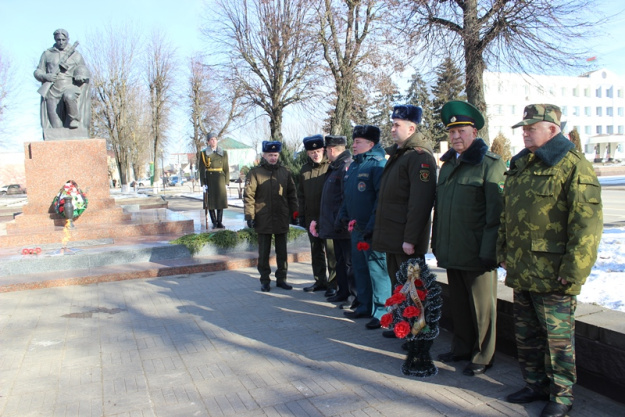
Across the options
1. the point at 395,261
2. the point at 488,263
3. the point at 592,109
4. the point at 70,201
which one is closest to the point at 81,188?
the point at 70,201

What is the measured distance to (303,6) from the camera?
19250 mm

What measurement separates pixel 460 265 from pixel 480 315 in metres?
0.42

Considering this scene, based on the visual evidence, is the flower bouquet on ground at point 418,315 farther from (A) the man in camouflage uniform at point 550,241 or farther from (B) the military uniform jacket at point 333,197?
(B) the military uniform jacket at point 333,197

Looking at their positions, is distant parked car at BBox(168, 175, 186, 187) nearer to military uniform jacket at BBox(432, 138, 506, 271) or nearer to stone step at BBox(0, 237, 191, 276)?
stone step at BBox(0, 237, 191, 276)

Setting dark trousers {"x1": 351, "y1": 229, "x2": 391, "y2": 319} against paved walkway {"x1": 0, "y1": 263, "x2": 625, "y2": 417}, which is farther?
dark trousers {"x1": 351, "y1": 229, "x2": 391, "y2": 319}

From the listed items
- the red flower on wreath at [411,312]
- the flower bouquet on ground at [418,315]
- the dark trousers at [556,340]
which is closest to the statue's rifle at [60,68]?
the flower bouquet on ground at [418,315]

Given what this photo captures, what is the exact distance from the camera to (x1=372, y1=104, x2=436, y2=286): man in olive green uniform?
4109 mm

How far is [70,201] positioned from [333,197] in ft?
21.6

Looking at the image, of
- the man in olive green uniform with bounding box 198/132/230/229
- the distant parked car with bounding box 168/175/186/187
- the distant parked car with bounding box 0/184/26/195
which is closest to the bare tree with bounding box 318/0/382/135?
the man in olive green uniform with bounding box 198/132/230/229

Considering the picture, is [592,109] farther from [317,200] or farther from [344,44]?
[317,200]

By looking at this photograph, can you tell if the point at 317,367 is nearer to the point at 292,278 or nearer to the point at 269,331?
the point at 269,331

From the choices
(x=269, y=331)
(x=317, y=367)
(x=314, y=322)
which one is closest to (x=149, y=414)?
(x=317, y=367)

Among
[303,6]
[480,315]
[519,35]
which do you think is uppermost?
[303,6]

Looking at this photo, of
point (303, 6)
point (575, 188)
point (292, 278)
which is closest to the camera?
point (575, 188)
